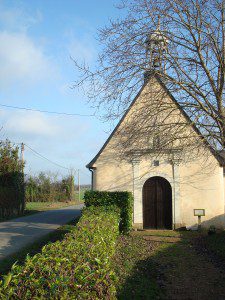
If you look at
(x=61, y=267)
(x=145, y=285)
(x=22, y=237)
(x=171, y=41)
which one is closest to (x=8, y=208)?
(x=22, y=237)

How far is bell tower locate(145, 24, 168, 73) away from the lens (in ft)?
37.3

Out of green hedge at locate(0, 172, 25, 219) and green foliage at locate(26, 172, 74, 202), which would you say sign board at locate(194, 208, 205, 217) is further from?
green foliage at locate(26, 172, 74, 202)

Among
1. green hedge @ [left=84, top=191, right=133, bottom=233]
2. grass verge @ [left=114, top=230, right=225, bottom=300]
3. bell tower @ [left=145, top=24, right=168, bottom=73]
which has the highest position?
bell tower @ [left=145, top=24, right=168, bottom=73]

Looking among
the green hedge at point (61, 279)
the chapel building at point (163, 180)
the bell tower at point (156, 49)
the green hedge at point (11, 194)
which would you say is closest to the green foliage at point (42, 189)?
the green hedge at point (11, 194)

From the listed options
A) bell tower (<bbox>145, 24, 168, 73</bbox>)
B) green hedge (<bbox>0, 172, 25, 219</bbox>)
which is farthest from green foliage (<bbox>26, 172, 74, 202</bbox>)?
bell tower (<bbox>145, 24, 168, 73</bbox>)

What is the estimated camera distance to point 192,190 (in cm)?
1659

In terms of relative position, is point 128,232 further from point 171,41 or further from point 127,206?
point 171,41

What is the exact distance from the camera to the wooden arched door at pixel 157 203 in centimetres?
1673

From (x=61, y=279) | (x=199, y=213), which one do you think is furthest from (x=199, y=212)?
(x=61, y=279)

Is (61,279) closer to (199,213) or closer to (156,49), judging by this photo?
(156,49)

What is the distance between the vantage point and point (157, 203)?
16922 millimetres

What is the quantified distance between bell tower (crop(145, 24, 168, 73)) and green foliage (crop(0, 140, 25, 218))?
1625cm

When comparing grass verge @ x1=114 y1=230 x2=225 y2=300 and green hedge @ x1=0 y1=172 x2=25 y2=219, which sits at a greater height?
green hedge @ x1=0 y1=172 x2=25 y2=219

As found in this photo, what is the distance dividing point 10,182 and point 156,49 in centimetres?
1764
